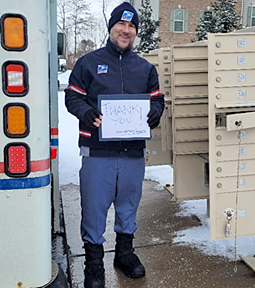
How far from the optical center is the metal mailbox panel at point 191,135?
361cm

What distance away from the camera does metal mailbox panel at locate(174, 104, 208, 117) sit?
355cm

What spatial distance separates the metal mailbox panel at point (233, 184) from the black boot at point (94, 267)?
3.21ft

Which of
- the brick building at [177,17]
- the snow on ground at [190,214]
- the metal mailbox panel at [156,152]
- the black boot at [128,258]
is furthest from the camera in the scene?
the brick building at [177,17]

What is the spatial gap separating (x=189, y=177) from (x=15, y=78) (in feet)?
7.46

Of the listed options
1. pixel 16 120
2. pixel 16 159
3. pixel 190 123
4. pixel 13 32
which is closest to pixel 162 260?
pixel 190 123

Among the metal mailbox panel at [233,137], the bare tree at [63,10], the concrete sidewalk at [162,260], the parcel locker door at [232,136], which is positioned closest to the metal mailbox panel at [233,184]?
the parcel locker door at [232,136]

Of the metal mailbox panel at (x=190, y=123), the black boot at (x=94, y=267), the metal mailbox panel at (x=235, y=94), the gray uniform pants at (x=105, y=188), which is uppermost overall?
the metal mailbox panel at (x=235, y=94)

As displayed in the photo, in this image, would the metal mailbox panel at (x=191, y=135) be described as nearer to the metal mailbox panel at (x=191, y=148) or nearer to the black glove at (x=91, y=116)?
the metal mailbox panel at (x=191, y=148)

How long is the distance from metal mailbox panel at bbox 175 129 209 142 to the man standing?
78 cm

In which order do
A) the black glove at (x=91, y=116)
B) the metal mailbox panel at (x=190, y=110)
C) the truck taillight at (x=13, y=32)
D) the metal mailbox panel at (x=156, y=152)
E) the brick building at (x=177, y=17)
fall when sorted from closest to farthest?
the truck taillight at (x=13, y=32) < the black glove at (x=91, y=116) < the metal mailbox panel at (x=190, y=110) < the metal mailbox panel at (x=156, y=152) < the brick building at (x=177, y=17)

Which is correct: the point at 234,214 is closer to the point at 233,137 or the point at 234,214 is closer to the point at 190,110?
the point at 233,137

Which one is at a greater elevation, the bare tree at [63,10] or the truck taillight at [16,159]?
the bare tree at [63,10]

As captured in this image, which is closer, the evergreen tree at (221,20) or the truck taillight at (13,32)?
the truck taillight at (13,32)

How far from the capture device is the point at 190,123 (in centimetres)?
359
